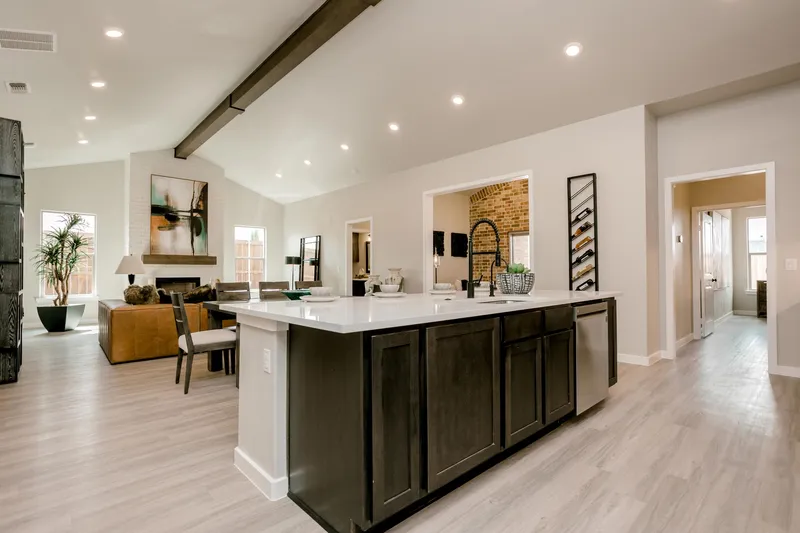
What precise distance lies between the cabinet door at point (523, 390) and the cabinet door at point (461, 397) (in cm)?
10

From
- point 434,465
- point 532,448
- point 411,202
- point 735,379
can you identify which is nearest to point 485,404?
point 434,465

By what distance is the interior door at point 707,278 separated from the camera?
6.08 metres

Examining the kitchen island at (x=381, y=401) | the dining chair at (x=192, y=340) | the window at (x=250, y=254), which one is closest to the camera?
the kitchen island at (x=381, y=401)

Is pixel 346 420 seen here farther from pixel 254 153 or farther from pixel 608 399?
pixel 254 153

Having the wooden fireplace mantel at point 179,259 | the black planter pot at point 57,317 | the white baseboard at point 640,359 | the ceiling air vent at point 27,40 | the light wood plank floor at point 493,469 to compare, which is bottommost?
the light wood plank floor at point 493,469

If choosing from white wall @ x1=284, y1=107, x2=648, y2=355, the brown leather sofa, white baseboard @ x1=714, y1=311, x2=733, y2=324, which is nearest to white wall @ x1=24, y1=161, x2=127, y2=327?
the brown leather sofa

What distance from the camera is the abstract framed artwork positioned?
822cm

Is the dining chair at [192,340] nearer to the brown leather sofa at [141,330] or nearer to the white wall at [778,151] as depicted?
the brown leather sofa at [141,330]

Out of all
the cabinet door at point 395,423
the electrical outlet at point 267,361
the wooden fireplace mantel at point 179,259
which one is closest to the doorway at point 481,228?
the wooden fireplace mantel at point 179,259

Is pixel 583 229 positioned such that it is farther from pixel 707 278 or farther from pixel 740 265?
pixel 740 265

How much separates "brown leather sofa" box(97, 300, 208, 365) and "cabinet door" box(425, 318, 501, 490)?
4.23 meters

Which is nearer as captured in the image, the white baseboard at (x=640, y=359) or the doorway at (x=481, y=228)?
the white baseboard at (x=640, y=359)

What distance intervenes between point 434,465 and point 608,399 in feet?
7.16

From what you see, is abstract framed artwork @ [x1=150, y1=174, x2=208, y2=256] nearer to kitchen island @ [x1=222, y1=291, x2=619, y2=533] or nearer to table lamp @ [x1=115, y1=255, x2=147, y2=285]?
table lamp @ [x1=115, y1=255, x2=147, y2=285]
